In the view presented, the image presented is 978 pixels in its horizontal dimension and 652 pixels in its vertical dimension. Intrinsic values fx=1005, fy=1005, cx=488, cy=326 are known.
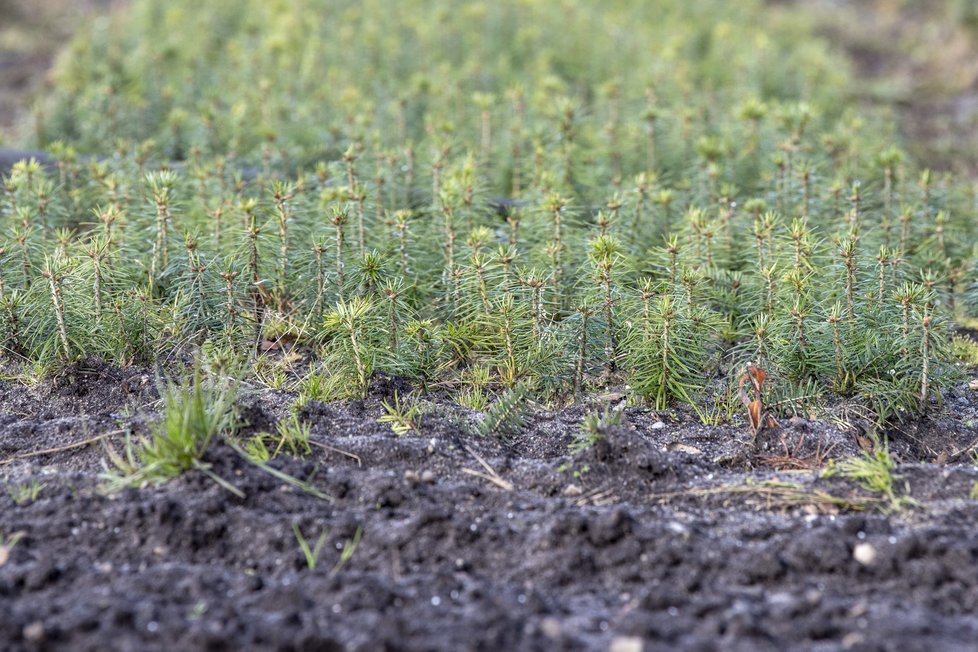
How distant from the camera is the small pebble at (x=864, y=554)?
262cm

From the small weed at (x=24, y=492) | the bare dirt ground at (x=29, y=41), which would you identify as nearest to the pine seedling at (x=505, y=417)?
the small weed at (x=24, y=492)

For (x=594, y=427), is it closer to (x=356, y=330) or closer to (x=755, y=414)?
(x=755, y=414)

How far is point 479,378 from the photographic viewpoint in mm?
3703

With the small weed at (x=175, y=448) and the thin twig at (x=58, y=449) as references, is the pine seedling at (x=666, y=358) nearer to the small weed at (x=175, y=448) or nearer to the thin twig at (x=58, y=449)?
the small weed at (x=175, y=448)

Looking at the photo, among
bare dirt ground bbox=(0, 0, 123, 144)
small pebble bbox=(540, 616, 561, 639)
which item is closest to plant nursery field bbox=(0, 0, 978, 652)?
small pebble bbox=(540, 616, 561, 639)

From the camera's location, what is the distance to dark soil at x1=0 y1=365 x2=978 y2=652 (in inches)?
92.2

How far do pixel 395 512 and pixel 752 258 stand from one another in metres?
2.10

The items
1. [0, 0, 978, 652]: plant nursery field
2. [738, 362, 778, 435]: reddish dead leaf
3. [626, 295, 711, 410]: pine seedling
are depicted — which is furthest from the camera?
[626, 295, 711, 410]: pine seedling

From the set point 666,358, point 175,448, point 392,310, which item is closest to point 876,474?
point 666,358

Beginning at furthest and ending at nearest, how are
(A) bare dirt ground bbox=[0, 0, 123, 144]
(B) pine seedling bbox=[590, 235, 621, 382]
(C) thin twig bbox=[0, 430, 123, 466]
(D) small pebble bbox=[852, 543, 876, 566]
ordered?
1. (A) bare dirt ground bbox=[0, 0, 123, 144]
2. (B) pine seedling bbox=[590, 235, 621, 382]
3. (C) thin twig bbox=[0, 430, 123, 466]
4. (D) small pebble bbox=[852, 543, 876, 566]

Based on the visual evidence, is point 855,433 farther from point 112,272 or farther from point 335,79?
point 335,79

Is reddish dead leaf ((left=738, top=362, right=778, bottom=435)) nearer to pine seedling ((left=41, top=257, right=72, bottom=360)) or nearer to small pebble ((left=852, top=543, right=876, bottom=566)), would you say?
small pebble ((left=852, top=543, right=876, bottom=566))

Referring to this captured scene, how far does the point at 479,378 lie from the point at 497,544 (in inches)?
40.6

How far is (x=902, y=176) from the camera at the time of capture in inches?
198
